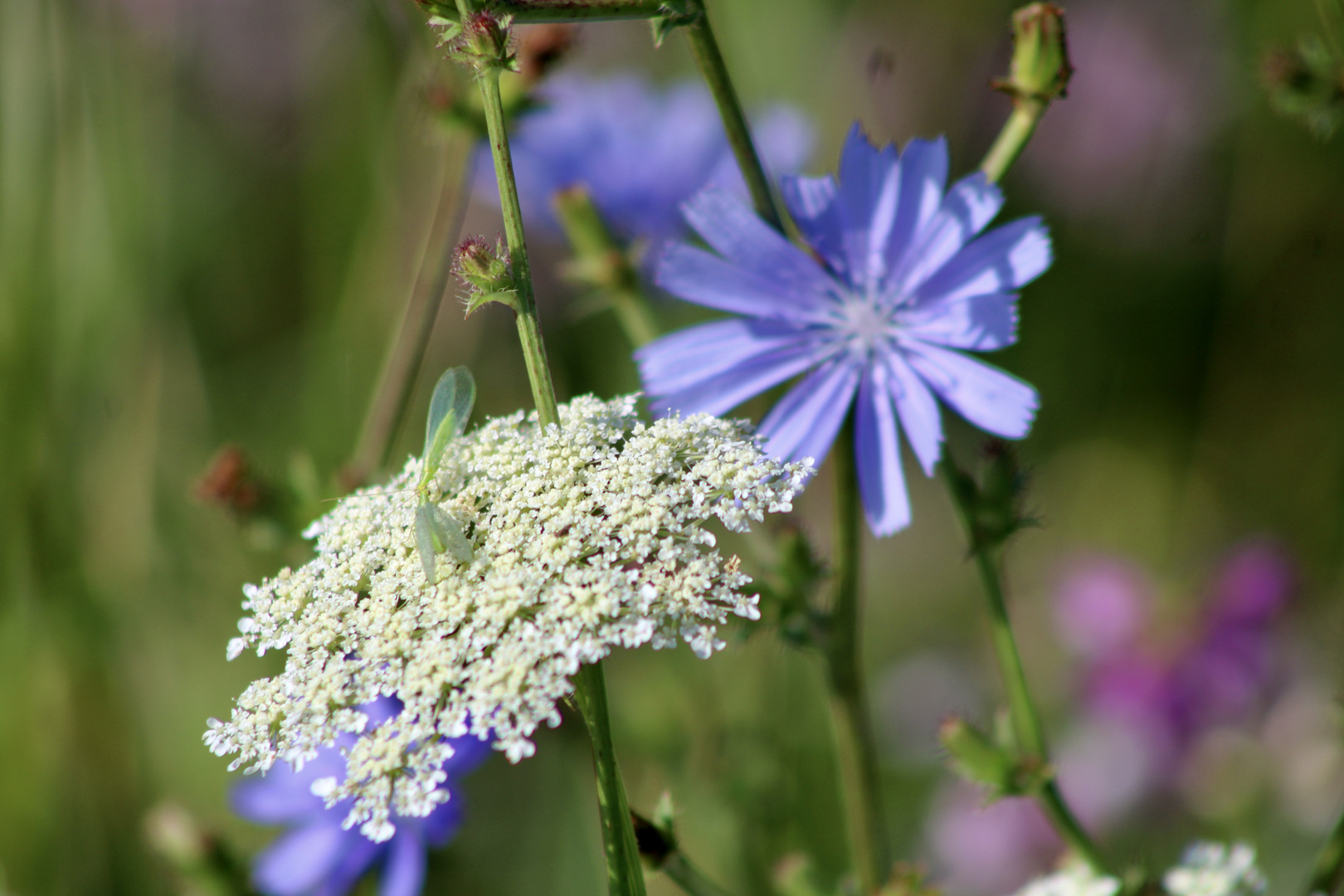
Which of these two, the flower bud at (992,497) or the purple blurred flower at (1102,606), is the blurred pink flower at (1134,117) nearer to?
the purple blurred flower at (1102,606)

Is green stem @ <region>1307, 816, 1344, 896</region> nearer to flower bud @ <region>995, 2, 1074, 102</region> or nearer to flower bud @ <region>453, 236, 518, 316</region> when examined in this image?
flower bud @ <region>995, 2, 1074, 102</region>

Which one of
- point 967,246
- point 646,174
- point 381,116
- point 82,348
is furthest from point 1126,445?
point 82,348

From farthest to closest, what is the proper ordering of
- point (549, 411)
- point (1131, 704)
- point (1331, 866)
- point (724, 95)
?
point (1131, 704)
point (1331, 866)
point (724, 95)
point (549, 411)

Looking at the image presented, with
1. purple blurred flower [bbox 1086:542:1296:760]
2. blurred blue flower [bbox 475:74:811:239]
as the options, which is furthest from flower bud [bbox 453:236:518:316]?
purple blurred flower [bbox 1086:542:1296:760]

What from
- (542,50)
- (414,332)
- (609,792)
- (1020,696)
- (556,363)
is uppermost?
(556,363)

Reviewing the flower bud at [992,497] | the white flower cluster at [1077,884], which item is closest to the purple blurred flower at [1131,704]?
the white flower cluster at [1077,884]

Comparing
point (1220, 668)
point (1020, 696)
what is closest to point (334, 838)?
point (1020, 696)

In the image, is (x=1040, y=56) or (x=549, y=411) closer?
(x=549, y=411)

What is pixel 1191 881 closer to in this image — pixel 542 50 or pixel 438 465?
pixel 438 465
